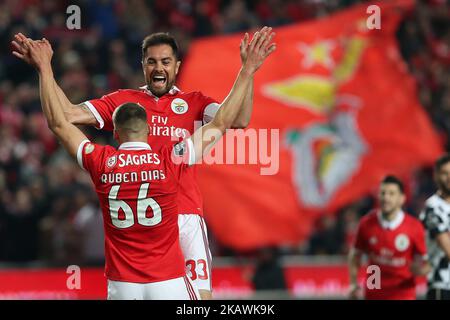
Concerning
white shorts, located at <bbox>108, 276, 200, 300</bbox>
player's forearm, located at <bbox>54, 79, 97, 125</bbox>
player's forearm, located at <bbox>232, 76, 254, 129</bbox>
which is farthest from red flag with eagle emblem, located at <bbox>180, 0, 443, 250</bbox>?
white shorts, located at <bbox>108, 276, 200, 300</bbox>

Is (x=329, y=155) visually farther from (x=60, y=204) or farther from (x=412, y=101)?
(x=60, y=204)

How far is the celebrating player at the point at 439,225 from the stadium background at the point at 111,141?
4.51m

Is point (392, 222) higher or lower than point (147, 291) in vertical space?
higher

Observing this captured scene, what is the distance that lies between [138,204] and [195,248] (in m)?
1.29

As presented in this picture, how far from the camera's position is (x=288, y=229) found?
1577cm

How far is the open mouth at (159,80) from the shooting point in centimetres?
838

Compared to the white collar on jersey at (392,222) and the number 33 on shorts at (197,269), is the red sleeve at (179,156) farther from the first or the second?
the white collar on jersey at (392,222)

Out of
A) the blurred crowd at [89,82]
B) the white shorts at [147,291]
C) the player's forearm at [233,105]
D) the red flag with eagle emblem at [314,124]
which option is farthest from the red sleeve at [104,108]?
the red flag with eagle emblem at [314,124]

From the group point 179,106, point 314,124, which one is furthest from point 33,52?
point 314,124

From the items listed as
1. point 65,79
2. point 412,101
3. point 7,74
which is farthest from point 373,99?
point 7,74

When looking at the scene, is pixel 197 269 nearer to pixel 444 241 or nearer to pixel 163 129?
pixel 163 129

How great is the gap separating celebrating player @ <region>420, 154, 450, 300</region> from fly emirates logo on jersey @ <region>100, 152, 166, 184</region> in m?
3.74

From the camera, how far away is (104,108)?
27.5ft

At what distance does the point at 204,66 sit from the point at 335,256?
3.71m
